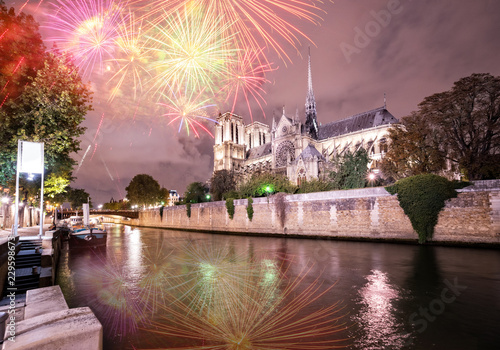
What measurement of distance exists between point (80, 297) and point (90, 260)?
21.2 feet

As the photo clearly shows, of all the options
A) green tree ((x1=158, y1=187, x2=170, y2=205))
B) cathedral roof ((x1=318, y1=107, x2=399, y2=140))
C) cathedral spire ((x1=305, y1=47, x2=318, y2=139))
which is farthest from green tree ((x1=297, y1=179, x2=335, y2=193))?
green tree ((x1=158, y1=187, x2=170, y2=205))

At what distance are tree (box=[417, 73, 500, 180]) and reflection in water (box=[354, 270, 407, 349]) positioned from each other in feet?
45.9

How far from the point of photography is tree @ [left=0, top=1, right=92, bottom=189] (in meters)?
8.11

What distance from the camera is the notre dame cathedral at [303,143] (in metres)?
39.3

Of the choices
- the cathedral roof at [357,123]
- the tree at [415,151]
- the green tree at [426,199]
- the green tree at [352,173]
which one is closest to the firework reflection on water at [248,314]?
the green tree at [426,199]

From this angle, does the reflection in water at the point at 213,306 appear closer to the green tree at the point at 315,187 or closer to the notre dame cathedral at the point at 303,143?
the green tree at the point at 315,187

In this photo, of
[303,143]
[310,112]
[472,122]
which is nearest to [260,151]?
[310,112]

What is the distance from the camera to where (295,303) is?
5.50 meters

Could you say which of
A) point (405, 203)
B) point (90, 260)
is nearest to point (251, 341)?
point (90, 260)

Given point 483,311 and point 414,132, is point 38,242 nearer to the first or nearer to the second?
point 483,311

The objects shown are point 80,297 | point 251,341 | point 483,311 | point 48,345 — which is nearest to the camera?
point 48,345

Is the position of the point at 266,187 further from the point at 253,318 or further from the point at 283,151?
the point at 283,151

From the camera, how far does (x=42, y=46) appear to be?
9.42 m

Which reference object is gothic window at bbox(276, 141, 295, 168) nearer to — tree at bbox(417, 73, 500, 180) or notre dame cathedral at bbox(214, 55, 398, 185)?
notre dame cathedral at bbox(214, 55, 398, 185)
